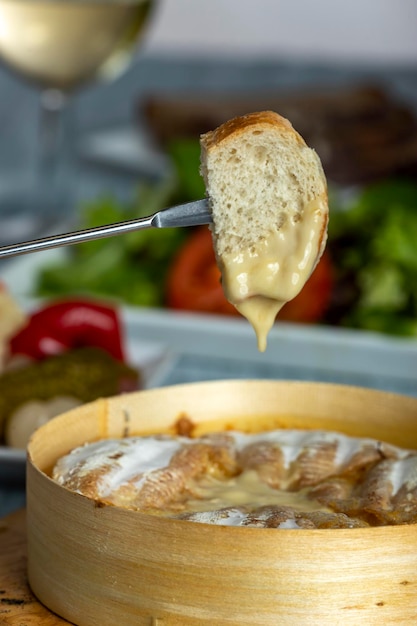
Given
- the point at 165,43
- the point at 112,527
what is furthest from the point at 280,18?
the point at 112,527

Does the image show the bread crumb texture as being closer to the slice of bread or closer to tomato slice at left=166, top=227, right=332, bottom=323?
the slice of bread

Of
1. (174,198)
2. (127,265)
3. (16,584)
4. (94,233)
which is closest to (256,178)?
(94,233)

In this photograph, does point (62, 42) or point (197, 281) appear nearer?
point (197, 281)

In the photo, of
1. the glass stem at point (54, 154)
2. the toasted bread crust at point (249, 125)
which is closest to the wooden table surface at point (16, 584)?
the toasted bread crust at point (249, 125)

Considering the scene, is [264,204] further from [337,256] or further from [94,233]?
[337,256]

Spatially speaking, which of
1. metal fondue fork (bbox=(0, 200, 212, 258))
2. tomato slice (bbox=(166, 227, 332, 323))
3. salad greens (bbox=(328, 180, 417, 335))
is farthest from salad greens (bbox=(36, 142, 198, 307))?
metal fondue fork (bbox=(0, 200, 212, 258))

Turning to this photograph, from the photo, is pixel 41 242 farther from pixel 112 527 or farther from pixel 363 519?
pixel 363 519
